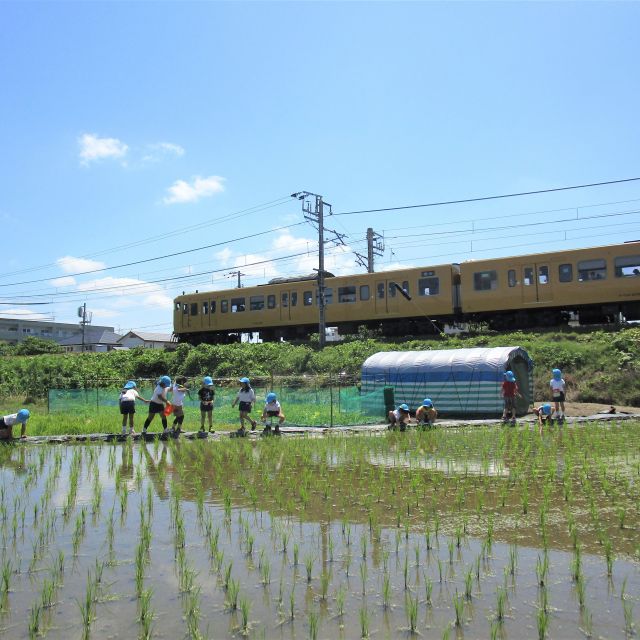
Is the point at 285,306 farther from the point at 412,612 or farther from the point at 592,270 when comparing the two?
the point at 412,612

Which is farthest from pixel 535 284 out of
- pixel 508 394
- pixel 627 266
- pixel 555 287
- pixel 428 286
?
pixel 508 394

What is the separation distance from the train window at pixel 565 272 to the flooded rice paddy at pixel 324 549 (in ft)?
43.4

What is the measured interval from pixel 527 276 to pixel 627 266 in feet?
10.0

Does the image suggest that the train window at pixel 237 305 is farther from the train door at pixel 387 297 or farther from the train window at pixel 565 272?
the train window at pixel 565 272

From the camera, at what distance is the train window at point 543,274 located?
66.7 ft

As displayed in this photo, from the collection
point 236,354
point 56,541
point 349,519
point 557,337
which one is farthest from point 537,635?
point 236,354

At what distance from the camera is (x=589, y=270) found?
19656mm

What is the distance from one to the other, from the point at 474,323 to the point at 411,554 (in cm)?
1987

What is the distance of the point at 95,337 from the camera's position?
228 ft

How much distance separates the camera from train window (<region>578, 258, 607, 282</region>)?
19422 mm

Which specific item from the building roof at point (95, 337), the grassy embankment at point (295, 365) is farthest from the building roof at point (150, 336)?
the grassy embankment at point (295, 365)

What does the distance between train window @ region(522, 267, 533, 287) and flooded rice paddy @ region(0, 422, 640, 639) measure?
13616 millimetres

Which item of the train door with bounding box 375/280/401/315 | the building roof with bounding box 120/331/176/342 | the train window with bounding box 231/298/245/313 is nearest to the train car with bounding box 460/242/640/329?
the train door with bounding box 375/280/401/315

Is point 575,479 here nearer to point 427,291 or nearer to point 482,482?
point 482,482
